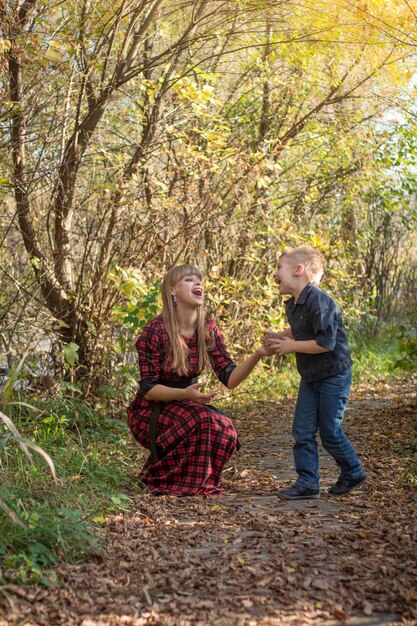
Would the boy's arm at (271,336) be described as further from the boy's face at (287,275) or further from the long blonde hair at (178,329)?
the long blonde hair at (178,329)

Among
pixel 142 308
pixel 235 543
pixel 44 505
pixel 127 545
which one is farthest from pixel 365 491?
pixel 142 308

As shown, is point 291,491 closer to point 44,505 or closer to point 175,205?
point 44,505

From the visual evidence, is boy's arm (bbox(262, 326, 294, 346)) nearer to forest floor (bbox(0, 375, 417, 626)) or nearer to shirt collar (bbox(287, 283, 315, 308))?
shirt collar (bbox(287, 283, 315, 308))

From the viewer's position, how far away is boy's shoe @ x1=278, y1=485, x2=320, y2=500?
14.4 feet

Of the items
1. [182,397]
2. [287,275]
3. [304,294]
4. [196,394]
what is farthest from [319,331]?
[182,397]

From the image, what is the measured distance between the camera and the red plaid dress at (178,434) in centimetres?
461

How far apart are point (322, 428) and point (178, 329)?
3.46 ft

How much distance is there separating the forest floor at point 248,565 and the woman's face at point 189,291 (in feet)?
3.73

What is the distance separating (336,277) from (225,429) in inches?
247

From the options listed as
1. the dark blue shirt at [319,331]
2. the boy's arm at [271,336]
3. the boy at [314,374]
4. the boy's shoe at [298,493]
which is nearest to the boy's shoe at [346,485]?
the boy at [314,374]

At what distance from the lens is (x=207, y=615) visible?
107 inches

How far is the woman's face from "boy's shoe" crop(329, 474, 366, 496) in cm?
135

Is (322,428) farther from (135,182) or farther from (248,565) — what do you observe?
(135,182)

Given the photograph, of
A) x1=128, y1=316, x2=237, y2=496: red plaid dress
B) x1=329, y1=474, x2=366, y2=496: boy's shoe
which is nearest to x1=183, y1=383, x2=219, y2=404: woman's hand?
x1=128, y1=316, x2=237, y2=496: red plaid dress
